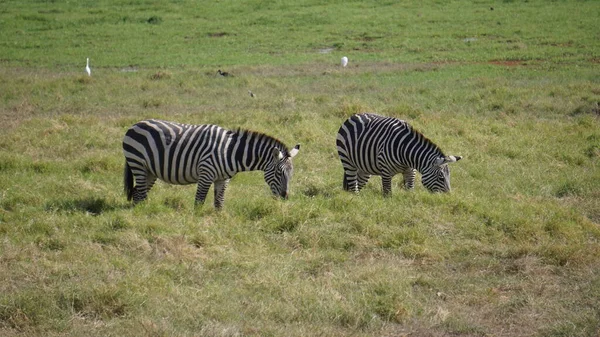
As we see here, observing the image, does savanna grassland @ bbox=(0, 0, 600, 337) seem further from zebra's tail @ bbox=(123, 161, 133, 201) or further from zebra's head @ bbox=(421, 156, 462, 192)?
zebra's head @ bbox=(421, 156, 462, 192)

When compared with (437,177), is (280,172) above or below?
above

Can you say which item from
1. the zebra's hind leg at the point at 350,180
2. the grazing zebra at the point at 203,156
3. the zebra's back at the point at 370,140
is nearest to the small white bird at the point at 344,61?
the zebra's back at the point at 370,140

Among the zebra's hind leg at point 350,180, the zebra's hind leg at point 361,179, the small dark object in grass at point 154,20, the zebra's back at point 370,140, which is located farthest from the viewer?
the small dark object in grass at point 154,20

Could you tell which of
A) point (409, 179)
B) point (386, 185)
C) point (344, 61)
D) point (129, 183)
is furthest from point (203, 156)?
Result: point (344, 61)

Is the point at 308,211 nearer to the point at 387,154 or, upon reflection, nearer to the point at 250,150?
the point at 250,150

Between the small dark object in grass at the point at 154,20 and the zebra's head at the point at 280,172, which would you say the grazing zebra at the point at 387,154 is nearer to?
the zebra's head at the point at 280,172

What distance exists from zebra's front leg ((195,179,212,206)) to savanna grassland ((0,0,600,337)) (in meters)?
0.39

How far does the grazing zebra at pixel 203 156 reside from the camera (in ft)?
34.2

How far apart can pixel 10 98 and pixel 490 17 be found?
20915 mm

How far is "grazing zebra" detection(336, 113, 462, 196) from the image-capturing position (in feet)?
36.6

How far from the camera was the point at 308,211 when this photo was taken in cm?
991

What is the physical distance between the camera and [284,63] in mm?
25656

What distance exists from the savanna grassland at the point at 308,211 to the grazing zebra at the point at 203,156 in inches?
16.3

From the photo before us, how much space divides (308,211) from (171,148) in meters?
2.07
